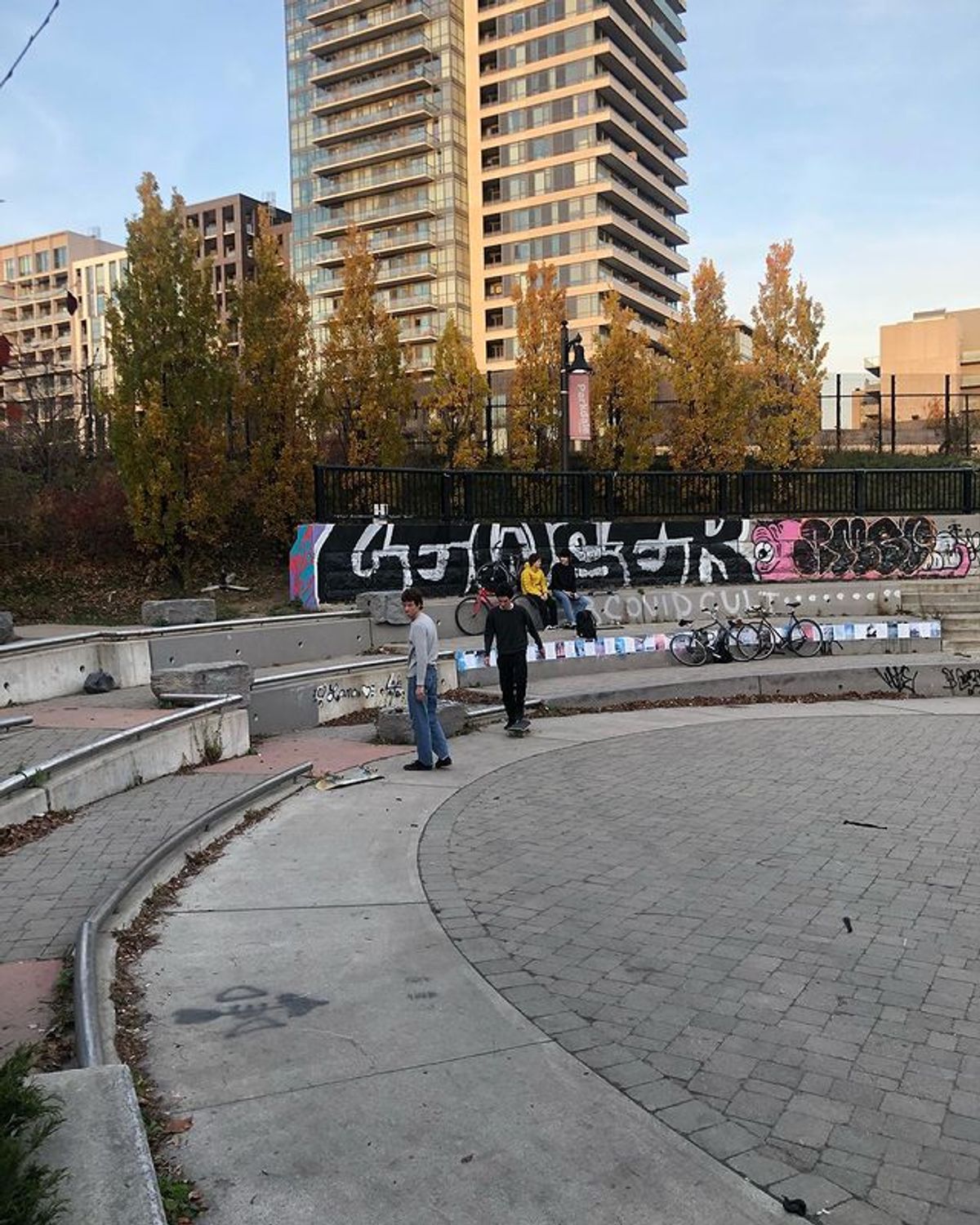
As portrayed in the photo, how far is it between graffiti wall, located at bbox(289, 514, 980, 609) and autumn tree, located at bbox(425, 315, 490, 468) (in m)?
7.67

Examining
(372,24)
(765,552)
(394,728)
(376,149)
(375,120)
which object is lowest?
(394,728)

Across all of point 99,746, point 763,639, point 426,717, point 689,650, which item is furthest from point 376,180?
point 99,746

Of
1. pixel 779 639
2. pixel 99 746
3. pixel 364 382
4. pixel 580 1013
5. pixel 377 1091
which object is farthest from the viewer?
pixel 364 382

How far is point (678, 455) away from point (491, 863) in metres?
24.1

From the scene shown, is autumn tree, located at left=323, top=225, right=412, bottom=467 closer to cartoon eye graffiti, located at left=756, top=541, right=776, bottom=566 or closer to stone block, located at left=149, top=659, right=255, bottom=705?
cartoon eye graffiti, located at left=756, top=541, right=776, bottom=566

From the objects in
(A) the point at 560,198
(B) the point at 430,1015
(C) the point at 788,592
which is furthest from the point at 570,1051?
(A) the point at 560,198

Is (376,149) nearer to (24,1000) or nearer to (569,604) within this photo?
(569,604)

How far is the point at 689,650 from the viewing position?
16562 millimetres

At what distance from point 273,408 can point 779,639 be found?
35.8ft

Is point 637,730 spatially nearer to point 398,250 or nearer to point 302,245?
point 398,250

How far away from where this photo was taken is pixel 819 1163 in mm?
3201

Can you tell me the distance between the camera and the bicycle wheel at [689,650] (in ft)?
54.3

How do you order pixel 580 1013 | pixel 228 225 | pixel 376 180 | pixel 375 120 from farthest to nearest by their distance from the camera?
pixel 228 225 < pixel 376 180 < pixel 375 120 < pixel 580 1013

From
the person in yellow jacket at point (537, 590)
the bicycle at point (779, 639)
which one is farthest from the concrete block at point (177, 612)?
the bicycle at point (779, 639)
